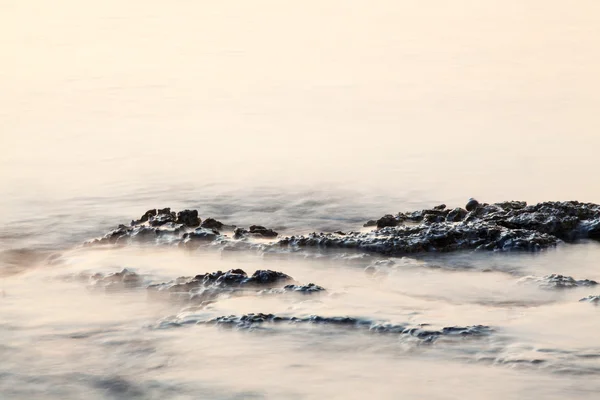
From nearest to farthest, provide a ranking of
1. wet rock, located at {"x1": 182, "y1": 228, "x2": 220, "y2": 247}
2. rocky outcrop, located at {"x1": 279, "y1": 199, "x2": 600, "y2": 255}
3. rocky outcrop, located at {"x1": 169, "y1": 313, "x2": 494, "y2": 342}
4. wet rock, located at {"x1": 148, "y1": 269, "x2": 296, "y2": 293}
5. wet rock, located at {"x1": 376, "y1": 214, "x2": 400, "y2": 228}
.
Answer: rocky outcrop, located at {"x1": 169, "y1": 313, "x2": 494, "y2": 342} → wet rock, located at {"x1": 148, "y1": 269, "x2": 296, "y2": 293} → rocky outcrop, located at {"x1": 279, "y1": 199, "x2": 600, "y2": 255} → wet rock, located at {"x1": 182, "y1": 228, "x2": 220, "y2": 247} → wet rock, located at {"x1": 376, "y1": 214, "x2": 400, "y2": 228}

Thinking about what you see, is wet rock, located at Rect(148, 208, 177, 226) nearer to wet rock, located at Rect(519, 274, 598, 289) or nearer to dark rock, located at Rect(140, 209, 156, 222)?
dark rock, located at Rect(140, 209, 156, 222)

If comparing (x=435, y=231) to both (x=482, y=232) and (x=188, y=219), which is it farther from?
(x=188, y=219)

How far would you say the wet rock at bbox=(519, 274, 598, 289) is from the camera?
5.67 meters

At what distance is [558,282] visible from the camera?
18.7ft

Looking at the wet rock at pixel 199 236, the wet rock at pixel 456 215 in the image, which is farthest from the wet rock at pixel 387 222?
the wet rock at pixel 199 236

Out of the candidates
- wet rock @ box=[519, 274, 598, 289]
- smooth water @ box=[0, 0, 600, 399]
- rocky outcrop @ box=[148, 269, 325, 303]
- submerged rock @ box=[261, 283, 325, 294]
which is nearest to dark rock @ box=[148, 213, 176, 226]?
smooth water @ box=[0, 0, 600, 399]

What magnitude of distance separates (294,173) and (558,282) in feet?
13.2

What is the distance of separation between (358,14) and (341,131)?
9416 millimetres

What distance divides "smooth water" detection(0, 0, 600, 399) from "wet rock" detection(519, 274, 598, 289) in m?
0.08

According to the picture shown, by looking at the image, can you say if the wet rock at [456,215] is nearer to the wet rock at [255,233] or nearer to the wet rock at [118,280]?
the wet rock at [255,233]

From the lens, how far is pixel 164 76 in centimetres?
1477

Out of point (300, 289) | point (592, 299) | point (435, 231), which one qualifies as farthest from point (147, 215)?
point (592, 299)

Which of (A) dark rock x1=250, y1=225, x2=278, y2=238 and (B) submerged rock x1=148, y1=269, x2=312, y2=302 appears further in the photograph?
(A) dark rock x1=250, y1=225, x2=278, y2=238

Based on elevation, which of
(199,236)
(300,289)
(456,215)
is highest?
(456,215)
